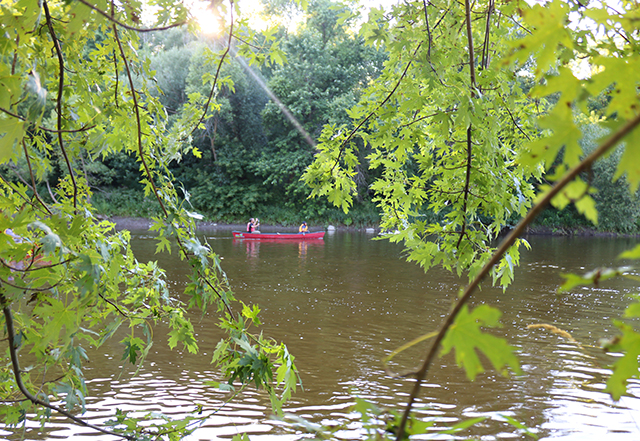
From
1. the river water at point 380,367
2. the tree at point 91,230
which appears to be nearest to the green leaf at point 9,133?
the tree at point 91,230

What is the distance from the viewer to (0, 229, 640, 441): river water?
460 centimetres

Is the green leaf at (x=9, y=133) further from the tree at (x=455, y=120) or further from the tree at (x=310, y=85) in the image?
the tree at (x=310, y=85)

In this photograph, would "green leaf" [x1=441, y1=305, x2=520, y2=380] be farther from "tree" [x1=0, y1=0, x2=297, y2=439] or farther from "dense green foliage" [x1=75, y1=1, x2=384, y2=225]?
"dense green foliage" [x1=75, y1=1, x2=384, y2=225]

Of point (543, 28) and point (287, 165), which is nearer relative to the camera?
point (543, 28)

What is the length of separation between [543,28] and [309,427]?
66 cm

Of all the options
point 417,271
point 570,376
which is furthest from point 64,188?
point 417,271

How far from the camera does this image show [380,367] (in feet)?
20.0

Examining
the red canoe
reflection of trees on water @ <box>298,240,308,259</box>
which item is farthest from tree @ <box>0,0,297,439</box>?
the red canoe

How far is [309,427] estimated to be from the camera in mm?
750

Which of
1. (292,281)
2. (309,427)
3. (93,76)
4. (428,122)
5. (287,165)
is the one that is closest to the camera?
(309,427)

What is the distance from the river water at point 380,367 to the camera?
4.60 meters

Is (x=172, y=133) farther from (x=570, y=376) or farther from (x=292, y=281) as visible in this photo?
(x=292, y=281)

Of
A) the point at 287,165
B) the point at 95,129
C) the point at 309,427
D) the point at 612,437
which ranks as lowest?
the point at 612,437

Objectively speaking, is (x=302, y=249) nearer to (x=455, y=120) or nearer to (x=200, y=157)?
(x=200, y=157)
